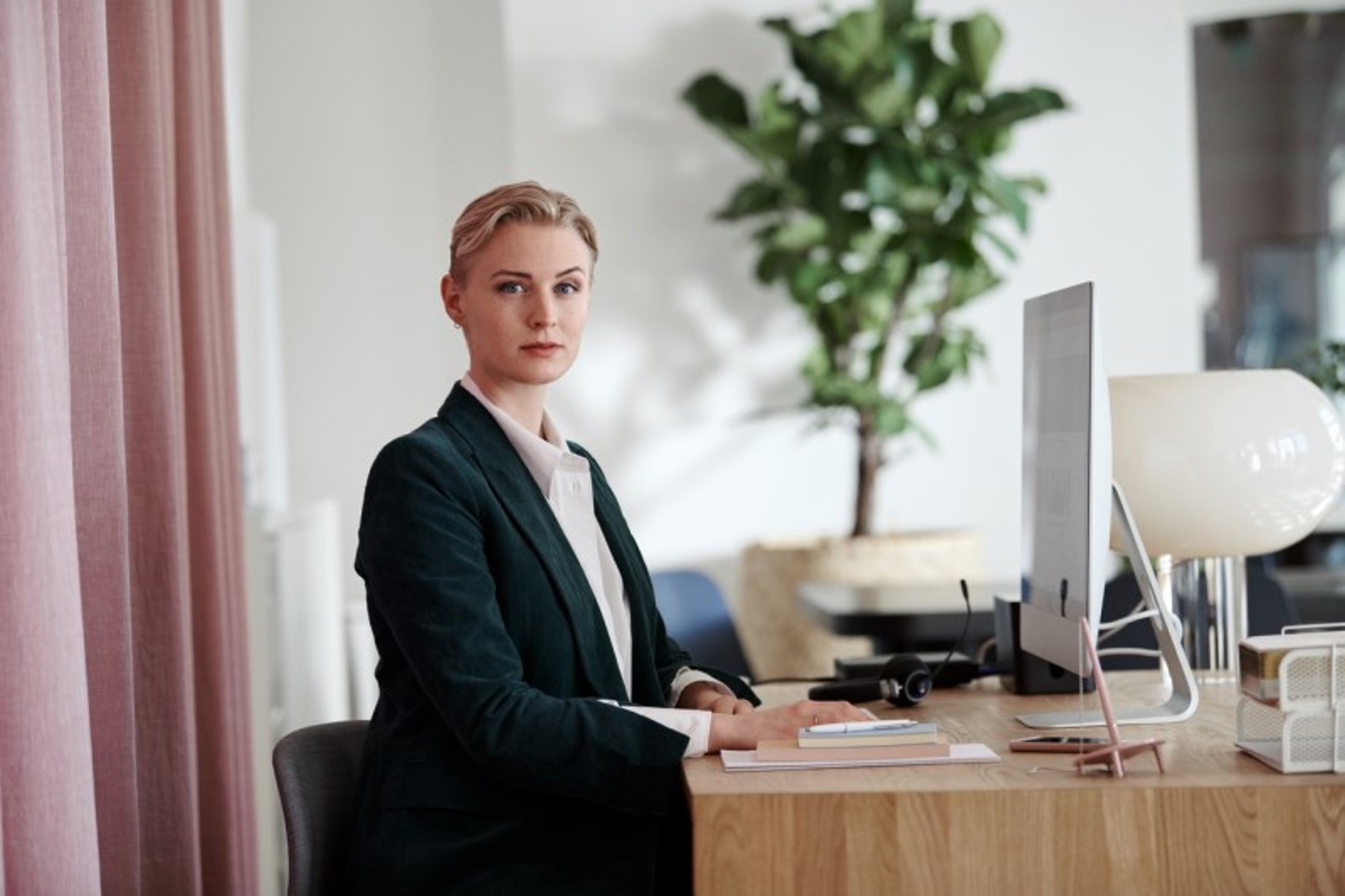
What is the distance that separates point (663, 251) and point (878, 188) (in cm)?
85

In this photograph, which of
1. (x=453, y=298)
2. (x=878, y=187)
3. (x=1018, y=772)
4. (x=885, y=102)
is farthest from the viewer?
(x=885, y=102)

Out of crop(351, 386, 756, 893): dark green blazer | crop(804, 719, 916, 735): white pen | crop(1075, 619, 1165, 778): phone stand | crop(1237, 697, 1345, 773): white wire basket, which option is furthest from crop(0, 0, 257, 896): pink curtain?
crop(1237, 697, 1345, 773): white wire basket

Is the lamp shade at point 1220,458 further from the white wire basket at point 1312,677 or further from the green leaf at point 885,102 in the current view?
the green leaf at point 885,102

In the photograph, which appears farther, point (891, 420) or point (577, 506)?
point (891, 420)

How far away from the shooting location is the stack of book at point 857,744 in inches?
68.8

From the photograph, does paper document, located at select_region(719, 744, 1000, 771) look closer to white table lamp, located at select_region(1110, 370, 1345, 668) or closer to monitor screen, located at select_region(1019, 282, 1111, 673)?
monitor screen, located at select_region(1019, 282, 1111, 673)

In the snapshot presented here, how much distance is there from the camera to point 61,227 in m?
1.80

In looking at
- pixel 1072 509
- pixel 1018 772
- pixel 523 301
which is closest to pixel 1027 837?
pixel 1018 772

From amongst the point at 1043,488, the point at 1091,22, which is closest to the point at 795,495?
the point at 1091,22

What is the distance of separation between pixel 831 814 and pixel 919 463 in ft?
12.8

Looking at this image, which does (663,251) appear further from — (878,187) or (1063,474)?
(1063,474)

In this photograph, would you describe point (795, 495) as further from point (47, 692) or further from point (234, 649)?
point (47, 692)

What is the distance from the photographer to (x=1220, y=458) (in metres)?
2.26

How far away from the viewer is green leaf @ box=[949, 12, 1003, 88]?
15.8 feet
